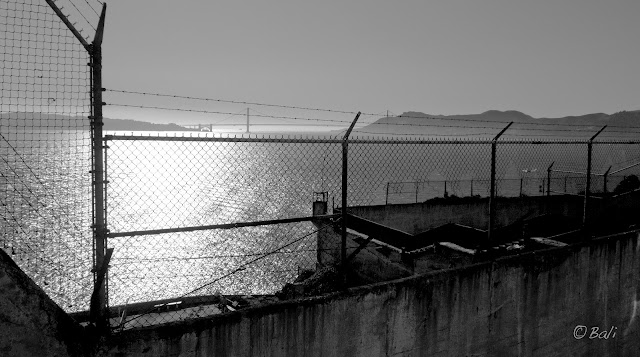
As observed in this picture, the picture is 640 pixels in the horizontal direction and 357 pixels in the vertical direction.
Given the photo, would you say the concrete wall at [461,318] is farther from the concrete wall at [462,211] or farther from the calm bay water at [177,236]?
the concrete wall at [462,211]

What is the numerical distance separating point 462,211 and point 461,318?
13.3 metres

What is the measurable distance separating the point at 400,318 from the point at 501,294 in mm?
1987

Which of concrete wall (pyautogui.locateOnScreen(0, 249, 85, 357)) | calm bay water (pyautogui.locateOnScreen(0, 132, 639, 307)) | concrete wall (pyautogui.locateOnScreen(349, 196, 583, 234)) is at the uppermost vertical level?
concrete wall (pyautogui.locateOnScreen(0, 249, 85, 357))

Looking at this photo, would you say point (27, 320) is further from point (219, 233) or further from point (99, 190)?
point (219, 233)

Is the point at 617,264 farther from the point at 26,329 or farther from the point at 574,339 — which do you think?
the point at 26,329

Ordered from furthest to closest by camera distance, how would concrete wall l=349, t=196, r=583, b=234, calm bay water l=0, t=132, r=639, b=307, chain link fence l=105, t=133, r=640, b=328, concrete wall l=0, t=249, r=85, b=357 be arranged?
1. calm bay water l=0, t=132, r=639, b=307
2. chain link fence l=105, t=133, r=640, b=328
3. concrete wall l=349, t=196, r=583, b=234
4. concrete wall l=0, t=249, r=85, b=357

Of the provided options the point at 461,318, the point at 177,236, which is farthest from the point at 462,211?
the point at 177,236

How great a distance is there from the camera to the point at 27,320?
3824mm

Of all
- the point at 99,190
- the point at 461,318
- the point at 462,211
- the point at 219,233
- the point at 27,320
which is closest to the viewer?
the point at 27,320

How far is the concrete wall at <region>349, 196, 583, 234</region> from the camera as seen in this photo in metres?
18.2

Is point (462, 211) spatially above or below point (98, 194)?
below

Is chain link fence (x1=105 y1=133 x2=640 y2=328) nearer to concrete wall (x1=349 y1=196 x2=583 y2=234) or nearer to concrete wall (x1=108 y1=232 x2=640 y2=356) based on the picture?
concrete wall (x1=349 y1=196 x2=583 y2=234)

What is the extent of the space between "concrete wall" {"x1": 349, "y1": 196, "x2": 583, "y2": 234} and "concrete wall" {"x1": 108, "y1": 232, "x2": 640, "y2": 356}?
32.1ft

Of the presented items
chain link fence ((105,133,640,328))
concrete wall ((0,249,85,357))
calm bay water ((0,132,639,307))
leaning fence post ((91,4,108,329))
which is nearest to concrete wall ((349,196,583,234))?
chain link fence ((105,133,640,328))
